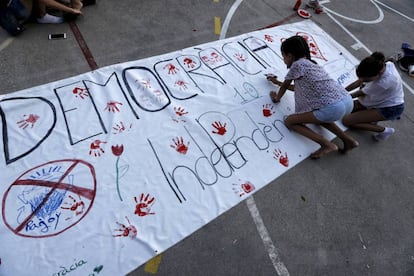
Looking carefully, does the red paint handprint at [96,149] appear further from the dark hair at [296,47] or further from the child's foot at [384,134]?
the child's foot at [384,134]

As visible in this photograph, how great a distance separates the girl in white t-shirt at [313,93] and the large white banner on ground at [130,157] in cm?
20

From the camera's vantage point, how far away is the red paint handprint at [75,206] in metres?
1.94

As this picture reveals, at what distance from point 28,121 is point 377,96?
3327 mm

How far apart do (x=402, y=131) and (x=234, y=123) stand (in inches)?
83.3

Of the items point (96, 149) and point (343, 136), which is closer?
point (96, 149)

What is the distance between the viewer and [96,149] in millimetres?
2238

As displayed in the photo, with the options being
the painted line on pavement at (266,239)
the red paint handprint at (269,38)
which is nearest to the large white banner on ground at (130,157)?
the painted line on pavement at (266,239)

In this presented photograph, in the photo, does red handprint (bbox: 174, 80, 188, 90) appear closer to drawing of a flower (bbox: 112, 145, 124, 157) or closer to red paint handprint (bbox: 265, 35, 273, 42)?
drawing of a flower (bbox: 112, 145, 124, 157)

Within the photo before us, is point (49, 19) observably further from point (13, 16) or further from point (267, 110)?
point (267, 110)

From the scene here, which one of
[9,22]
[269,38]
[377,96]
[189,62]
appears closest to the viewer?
[377,96]

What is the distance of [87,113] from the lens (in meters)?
2.43

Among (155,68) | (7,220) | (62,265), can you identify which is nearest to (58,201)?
(7,220)

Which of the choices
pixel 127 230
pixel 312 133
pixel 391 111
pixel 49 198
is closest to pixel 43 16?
pixel 49 198

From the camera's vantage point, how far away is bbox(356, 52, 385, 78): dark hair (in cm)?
240
